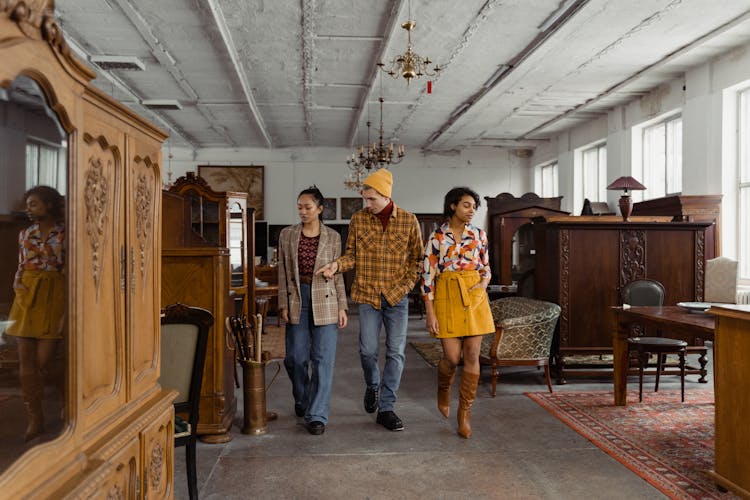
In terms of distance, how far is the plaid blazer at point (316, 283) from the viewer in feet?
13.5

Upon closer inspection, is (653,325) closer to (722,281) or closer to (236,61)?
(722,281)

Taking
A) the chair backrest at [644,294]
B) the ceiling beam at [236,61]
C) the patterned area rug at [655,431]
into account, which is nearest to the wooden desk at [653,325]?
the patterned area rug at [655,431]

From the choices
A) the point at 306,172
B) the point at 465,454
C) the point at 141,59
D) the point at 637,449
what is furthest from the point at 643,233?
the point at 306,172

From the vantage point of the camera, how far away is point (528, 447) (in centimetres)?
387

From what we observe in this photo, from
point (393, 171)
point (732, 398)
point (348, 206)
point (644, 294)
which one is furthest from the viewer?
point (393, 171)

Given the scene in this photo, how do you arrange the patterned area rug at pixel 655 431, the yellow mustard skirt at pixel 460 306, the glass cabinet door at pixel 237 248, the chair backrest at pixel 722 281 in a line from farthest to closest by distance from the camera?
the glass cabinet door at pixel 237 248 → the chair backrest at pixel 722 281 → the yellow mustard skirt at pixel 460 306 → the patterned area rug at pixel 655 431

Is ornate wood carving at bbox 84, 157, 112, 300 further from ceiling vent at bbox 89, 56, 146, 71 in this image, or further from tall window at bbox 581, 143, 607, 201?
tall window at bbox 581, 143, 607, 201

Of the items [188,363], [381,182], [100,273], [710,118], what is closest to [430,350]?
[381,182]

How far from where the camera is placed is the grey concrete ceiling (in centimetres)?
673

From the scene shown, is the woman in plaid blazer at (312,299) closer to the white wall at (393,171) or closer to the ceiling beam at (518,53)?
the ceiling beam at (518,53)

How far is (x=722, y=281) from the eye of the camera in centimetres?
766

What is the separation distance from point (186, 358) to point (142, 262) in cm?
101

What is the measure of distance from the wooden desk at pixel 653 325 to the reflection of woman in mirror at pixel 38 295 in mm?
3633

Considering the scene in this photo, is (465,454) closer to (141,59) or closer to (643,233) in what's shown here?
(643,233)
